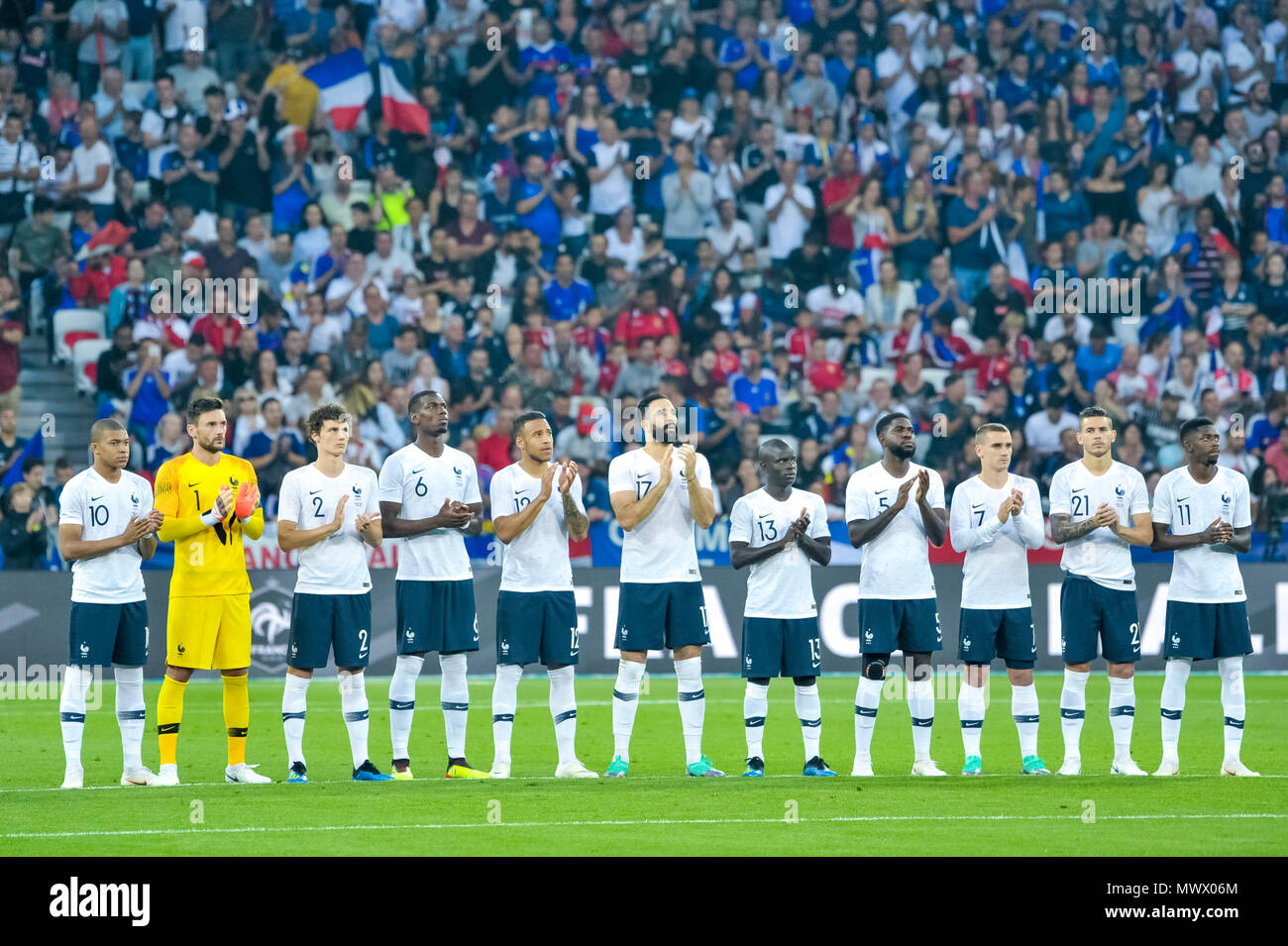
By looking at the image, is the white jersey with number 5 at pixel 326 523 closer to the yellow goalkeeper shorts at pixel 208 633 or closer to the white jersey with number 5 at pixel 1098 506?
the yellow goalkeeper shorts at pixel 208 633

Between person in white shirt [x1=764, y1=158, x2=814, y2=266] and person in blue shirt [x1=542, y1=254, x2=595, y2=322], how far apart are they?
2.99 metres

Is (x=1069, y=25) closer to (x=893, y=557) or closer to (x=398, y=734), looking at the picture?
(x=893, y=557)

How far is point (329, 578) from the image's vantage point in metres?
11.8

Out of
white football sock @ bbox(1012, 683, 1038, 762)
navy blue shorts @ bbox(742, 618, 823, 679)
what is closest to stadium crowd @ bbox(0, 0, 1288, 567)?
navy blue shorts @ bbox(742, 618, 823, 679)

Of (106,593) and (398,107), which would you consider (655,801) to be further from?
(398,107)

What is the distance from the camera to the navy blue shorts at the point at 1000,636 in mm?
12156

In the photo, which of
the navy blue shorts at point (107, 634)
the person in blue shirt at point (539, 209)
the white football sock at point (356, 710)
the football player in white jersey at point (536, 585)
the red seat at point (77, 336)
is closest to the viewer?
the navy blue shorts at point (107, 634)

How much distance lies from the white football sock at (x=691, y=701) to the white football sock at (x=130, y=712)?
3644mm

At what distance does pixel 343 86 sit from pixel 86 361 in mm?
5640

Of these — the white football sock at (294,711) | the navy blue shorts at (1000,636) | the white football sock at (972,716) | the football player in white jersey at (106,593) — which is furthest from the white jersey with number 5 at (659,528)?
the football player in white jersey at (106,593)

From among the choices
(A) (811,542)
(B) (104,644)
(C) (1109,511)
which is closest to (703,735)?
(A) (811,542)


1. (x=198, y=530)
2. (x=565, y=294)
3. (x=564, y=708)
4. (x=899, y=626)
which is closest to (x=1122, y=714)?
(x=899, y=626)

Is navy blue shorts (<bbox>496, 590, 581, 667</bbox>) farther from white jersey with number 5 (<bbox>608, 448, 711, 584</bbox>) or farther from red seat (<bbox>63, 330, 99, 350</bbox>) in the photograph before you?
red seat (<bbox>63, 330, 99, 350</bbox>)

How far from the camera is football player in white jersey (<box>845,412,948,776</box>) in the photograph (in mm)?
12016
